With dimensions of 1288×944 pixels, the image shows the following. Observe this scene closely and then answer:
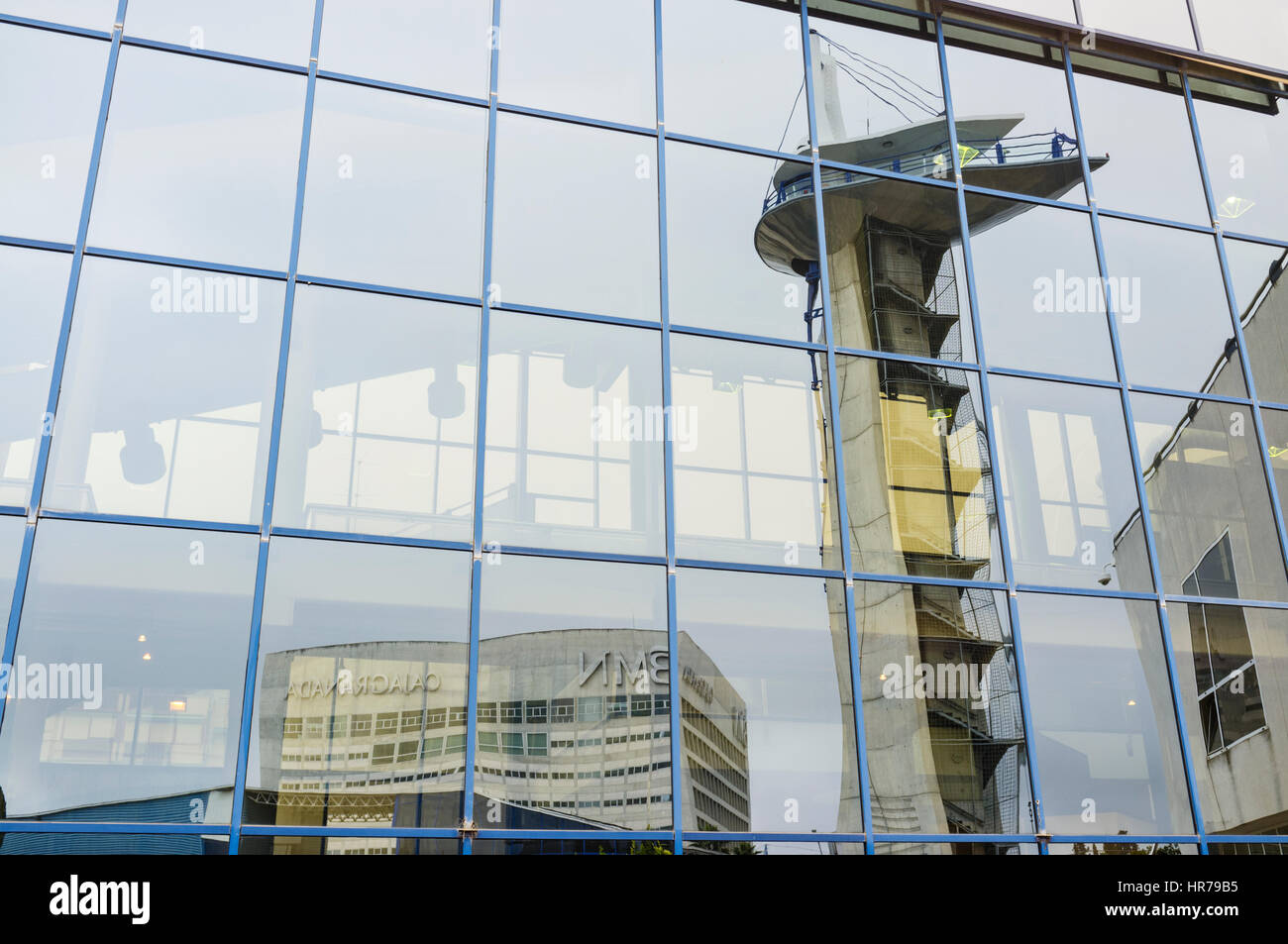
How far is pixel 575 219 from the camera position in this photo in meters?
11.6

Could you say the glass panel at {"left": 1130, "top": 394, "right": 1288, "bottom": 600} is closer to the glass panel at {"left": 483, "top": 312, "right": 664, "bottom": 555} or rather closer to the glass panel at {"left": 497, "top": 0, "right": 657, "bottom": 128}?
the glass panel at {"left": 483, "top": 312, "right": 664, "bottom": 555}

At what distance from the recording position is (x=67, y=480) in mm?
9305

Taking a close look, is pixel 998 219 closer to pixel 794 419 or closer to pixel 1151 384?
pixel 1151 384

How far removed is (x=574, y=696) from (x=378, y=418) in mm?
3117

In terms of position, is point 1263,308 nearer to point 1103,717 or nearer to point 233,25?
point 1103,717

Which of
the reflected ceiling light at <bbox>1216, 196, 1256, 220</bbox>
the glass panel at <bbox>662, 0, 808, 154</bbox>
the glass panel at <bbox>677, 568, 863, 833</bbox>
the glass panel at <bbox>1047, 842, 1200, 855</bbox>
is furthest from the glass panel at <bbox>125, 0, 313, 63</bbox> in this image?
the reflected ceiling light at <bbox>1216, 196, 1256, 220</bbox>

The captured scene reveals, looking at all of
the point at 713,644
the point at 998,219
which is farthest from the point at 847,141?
the point at 713,644

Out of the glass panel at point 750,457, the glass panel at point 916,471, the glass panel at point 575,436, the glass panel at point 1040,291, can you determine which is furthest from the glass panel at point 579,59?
the glass panel at point 1040,291

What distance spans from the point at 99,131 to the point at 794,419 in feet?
23.9

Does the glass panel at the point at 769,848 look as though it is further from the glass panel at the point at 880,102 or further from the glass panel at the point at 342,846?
the glass panel at the point at 880,102

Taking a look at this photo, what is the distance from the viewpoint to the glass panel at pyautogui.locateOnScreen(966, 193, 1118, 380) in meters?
12.7

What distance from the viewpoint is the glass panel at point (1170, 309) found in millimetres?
13195

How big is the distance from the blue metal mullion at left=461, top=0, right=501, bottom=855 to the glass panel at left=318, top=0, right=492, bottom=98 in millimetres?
219
